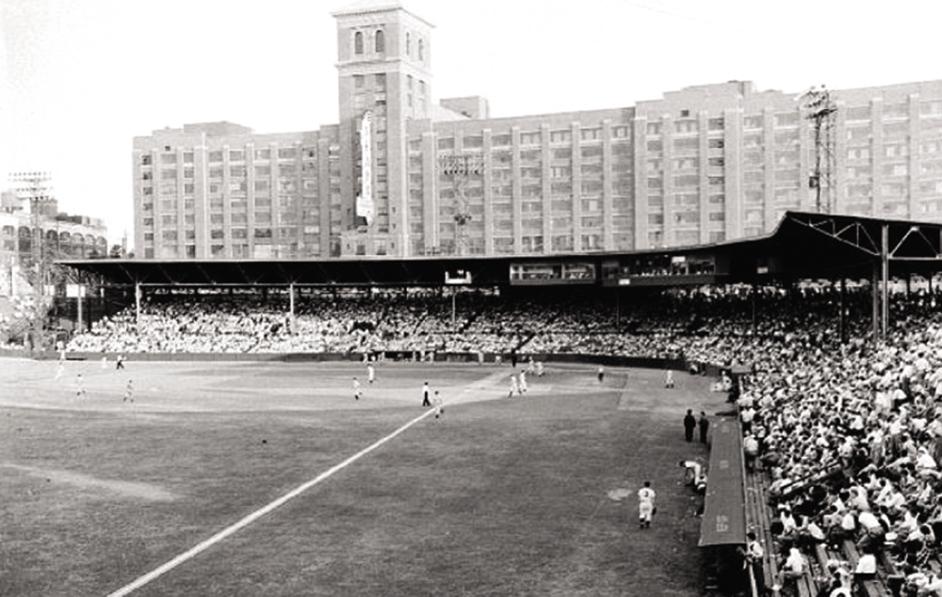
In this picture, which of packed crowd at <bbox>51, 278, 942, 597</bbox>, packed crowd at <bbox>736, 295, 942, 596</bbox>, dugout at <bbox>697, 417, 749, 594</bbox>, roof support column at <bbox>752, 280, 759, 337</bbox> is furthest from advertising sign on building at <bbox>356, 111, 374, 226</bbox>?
dugout at <bbox>697, 417, 749, 594</bbox>

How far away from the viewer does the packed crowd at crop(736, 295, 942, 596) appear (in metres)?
15.6

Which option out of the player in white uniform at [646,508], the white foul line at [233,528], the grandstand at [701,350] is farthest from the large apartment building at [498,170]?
the player in white uniform at [646,508]

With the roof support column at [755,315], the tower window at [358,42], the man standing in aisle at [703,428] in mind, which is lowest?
the man standing in aisle at [703,428]

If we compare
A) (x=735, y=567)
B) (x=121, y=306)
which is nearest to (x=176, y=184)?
(x=121, y=306)

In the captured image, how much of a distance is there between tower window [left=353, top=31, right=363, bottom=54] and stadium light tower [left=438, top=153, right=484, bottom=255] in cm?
1696

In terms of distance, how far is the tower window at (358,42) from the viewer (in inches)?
4587

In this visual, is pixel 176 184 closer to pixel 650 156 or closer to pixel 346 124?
pixel 346 124

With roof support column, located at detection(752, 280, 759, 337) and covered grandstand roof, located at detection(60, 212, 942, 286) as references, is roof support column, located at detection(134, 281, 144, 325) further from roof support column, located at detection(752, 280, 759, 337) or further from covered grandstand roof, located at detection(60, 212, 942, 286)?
roof support column, located at detection(752, 280, 759, 337)

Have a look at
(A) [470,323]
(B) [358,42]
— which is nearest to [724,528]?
(A) [470,323]

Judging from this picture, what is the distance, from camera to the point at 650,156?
107 meters

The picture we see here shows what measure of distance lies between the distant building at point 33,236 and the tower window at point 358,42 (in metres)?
40.2

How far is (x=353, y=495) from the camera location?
85.3 ft

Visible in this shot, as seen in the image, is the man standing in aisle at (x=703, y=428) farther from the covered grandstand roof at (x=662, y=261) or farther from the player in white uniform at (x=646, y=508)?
the player in white uniform at (x=646, y=508)

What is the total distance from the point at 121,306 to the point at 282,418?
209 ft
